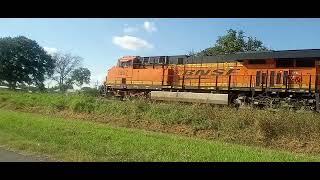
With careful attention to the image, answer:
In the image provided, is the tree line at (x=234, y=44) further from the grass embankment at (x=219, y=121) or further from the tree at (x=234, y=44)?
the grass embankment at (x=219, y=121)

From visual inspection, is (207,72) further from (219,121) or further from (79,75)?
(79,75)

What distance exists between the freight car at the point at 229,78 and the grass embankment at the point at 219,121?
16.8 ft

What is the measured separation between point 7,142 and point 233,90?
1619cm

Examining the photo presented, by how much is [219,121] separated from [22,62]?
38903 millimetres

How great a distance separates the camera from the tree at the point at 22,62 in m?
46.9

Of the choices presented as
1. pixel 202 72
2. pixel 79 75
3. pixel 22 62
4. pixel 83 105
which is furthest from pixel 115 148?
pixel 79 75

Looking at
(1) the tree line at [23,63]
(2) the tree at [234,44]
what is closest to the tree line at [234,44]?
(2) the tree at [234,44]

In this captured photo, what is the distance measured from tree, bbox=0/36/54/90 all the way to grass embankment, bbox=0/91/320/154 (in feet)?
84.1

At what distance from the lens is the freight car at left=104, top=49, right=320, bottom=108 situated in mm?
22094
